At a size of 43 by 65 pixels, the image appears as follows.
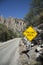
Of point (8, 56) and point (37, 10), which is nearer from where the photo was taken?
point (8, 56)

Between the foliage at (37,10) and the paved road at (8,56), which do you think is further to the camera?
the paved road at (8,56)

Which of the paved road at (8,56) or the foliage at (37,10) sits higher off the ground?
the foliage at (37,10)

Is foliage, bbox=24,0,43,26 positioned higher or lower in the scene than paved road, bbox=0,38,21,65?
higher

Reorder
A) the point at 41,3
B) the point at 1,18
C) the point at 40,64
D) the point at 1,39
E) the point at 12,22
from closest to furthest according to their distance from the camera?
the point at 40,64 → the point at 41,3 → the point at 1,39 → the point at 1,18 → the point at 12,22

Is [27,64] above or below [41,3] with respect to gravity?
below

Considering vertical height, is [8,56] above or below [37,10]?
below

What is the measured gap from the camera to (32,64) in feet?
54.4

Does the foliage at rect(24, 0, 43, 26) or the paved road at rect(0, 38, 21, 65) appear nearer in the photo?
the foliage at rect(24, 0, 43, 26)

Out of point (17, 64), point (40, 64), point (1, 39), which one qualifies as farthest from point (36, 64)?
point (1, 39)

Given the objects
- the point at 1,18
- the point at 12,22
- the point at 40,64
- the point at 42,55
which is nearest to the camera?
the point at 40,64

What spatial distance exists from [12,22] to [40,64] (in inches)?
6842

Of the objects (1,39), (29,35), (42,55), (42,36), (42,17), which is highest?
(42,17)

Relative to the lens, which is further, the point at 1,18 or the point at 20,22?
the point at 20,22

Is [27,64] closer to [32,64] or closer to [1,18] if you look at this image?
[32,64]
